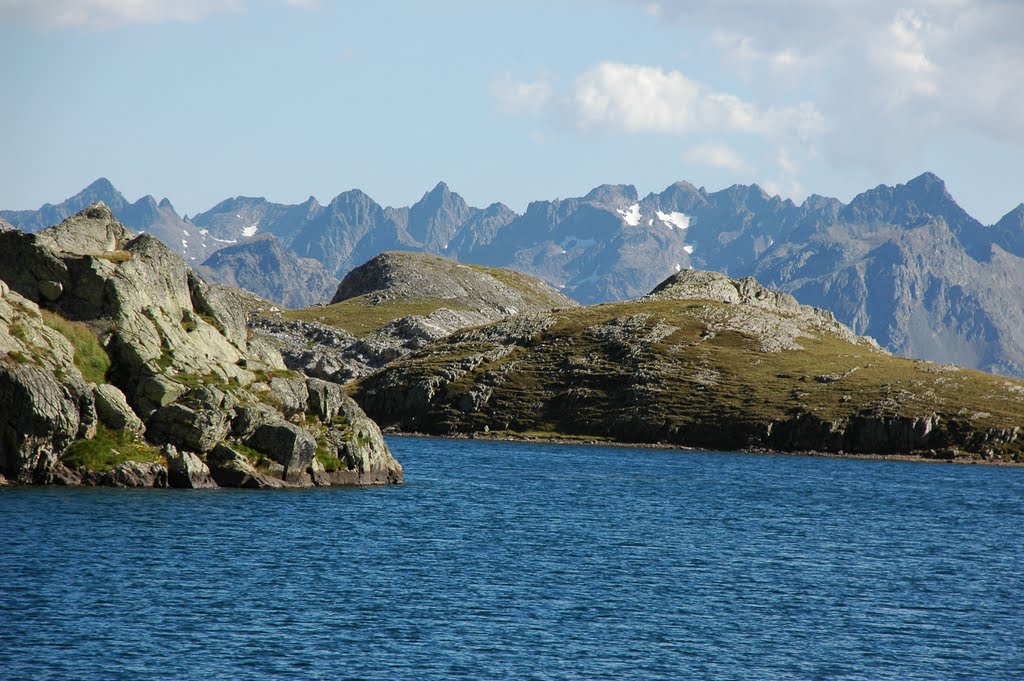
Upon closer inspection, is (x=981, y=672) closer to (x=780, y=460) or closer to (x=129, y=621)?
(x=129, y=621)

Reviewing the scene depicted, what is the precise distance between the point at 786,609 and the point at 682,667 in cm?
1468

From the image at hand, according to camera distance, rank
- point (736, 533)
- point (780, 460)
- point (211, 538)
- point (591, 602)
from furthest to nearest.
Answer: point (780, 460)
point (736, 533)
point (211, 538)
point (591, 602)

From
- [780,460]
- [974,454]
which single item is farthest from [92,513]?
[974,454]

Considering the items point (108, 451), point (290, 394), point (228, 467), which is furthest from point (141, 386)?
point (290, 394)

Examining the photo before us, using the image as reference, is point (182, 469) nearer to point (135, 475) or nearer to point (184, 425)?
point (184, 425)

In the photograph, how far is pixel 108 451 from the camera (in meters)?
85.4

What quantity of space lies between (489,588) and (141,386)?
38.8 m

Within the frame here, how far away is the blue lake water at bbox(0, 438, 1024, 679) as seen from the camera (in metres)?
48.3

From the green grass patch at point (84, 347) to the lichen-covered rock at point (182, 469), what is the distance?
7725 millimetres

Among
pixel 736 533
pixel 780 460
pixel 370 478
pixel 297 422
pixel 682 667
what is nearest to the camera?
pixel 682 667

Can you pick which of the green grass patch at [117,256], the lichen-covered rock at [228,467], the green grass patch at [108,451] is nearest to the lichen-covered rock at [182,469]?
the green grass patch at [108,451]

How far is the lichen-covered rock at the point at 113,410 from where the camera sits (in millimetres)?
86688

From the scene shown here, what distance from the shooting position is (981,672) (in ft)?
165

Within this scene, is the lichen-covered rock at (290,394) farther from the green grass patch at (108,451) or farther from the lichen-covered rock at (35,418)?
the lichen-covered rock at (35,418)
